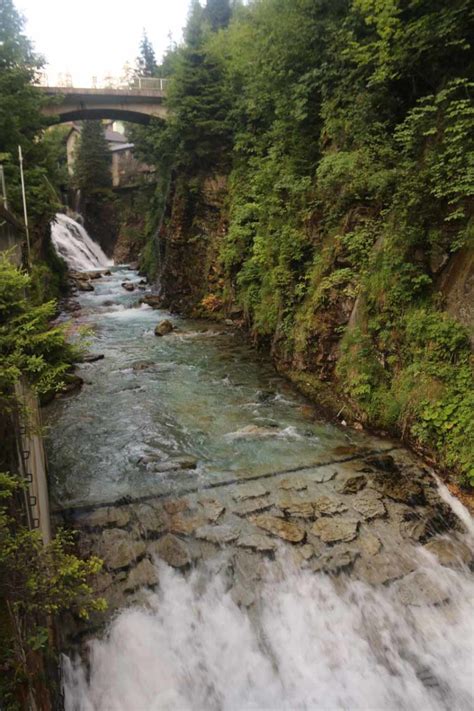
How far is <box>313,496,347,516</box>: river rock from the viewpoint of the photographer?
6.06m

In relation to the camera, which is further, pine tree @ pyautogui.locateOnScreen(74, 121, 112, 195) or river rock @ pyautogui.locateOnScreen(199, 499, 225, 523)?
pine tree @ pyautogui.locateOnScreen(74, 121, 112, 195)

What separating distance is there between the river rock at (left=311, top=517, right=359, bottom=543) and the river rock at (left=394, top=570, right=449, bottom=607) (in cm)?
79

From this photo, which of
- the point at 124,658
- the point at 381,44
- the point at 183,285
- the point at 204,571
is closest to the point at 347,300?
the point at 381,44

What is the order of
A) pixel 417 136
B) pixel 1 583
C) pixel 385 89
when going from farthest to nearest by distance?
pixel 385 89 → pixel 417 136 → pixel 1 583

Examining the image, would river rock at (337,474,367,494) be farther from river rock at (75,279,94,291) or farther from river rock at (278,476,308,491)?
river rock at (75,279,94,291)

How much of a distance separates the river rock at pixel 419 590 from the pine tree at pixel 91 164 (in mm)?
40468

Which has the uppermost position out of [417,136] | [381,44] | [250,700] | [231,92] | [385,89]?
[231,92]

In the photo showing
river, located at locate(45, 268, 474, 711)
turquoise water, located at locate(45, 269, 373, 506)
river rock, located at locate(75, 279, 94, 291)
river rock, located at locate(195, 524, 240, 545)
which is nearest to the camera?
river, located at locate(45, 268, 474, 711)

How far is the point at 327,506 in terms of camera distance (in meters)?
6.17

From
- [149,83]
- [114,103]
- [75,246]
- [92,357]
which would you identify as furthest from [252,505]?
[75,246]

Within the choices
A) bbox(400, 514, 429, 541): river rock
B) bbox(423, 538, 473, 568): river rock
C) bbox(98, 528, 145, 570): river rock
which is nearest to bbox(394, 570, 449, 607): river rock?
bbox(423, 538, 473, 568): river rock

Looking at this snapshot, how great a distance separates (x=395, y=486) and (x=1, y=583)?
5460mm

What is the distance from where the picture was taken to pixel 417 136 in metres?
7.42

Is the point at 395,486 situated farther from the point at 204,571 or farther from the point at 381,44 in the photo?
the point at 381,44
